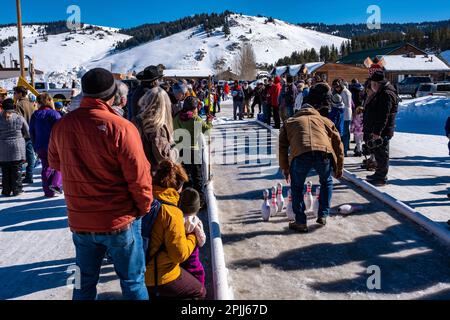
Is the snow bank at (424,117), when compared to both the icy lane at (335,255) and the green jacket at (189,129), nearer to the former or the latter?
the icy lane at (335,255)

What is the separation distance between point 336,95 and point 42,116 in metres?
6.21

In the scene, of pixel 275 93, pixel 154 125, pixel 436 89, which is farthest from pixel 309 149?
pixel 436 89

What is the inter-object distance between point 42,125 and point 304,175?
15.6ft

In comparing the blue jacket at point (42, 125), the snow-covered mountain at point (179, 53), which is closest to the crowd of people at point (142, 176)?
the blue jacket at point (42, 125)

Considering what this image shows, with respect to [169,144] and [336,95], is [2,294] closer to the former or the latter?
[169,144]

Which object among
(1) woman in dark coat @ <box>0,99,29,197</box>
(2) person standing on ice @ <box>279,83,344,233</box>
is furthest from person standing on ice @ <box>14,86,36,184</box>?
(2) person standing on ice @ <box>279,83,344,233</box>

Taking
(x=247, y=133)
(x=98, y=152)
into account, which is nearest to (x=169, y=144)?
(x=98, y=152)

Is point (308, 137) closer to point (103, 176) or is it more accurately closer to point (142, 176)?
point (142, 176)

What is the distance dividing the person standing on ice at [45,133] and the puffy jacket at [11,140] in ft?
1.29

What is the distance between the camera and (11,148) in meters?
7.98

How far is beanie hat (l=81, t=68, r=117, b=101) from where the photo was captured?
3.01 metres

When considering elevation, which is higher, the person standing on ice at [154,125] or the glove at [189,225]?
the person standing on ice at [154,125]

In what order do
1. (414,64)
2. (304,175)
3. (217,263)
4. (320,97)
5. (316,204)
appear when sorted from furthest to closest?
(414,64) → (316,204) → (320,97) → (304,175) → (217,263)

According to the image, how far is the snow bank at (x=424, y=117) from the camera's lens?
59.1ft
